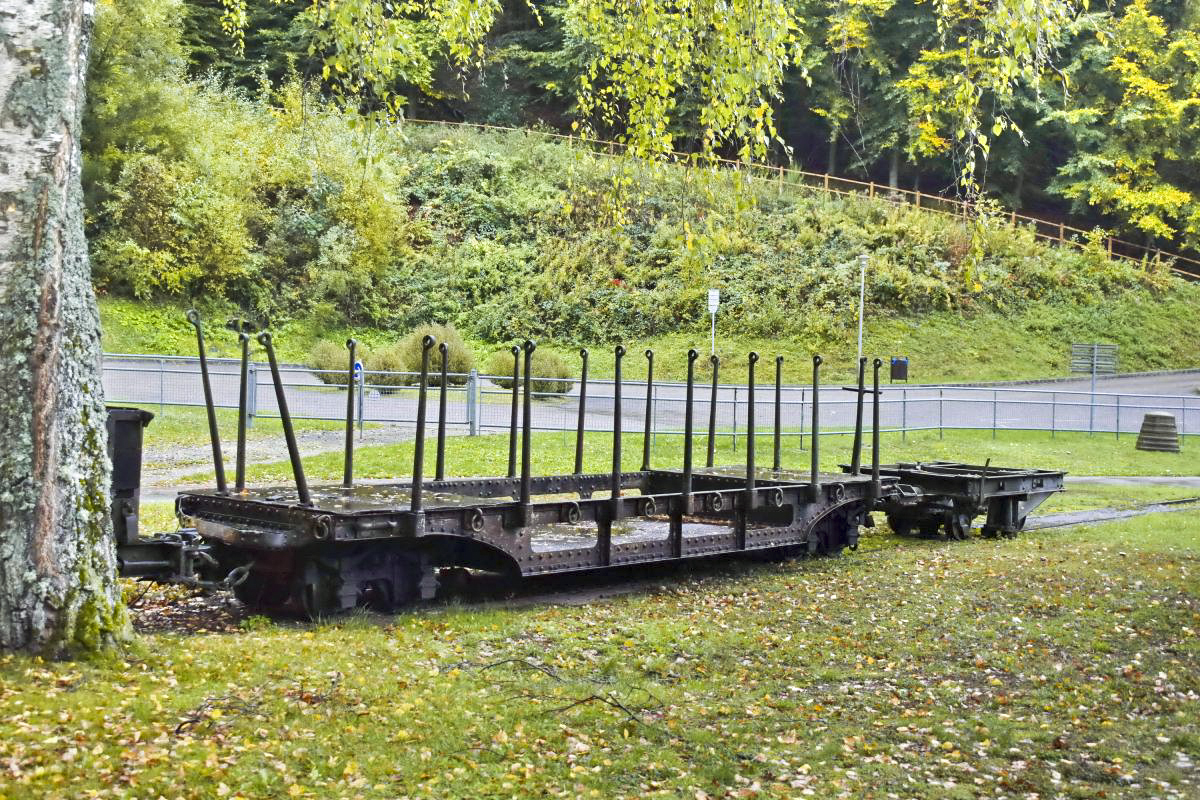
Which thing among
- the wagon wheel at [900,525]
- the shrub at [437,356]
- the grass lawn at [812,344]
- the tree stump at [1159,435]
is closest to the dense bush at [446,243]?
the grass lawn at [812,344]

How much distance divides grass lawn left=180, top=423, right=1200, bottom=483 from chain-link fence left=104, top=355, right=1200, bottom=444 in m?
0.41

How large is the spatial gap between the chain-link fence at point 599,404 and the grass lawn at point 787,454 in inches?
16.0

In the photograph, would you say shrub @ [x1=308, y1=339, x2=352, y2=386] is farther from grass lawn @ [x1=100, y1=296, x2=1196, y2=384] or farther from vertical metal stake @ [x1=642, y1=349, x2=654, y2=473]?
vertical metal stake @ [x1=642, y1=349, x2=654, y2=473]

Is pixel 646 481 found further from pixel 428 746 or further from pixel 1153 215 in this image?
pixel 1153 215

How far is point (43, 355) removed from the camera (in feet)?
19.9

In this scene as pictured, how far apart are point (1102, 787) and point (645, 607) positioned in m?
4.36

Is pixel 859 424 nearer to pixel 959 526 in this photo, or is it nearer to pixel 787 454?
pixel 959 526

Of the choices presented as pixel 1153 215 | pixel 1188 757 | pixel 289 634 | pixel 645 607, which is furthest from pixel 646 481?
pixel 1153 215

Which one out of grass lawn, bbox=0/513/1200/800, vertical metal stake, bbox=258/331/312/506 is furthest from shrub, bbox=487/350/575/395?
vertical metal stake, bbox=258/331/312/506

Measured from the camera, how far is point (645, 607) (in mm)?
9578

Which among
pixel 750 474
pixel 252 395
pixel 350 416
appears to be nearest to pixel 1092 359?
pixel 252 395

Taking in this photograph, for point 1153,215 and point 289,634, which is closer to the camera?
point 289,634

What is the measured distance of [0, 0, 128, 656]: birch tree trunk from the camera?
598 centimetres

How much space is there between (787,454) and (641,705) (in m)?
16.0
